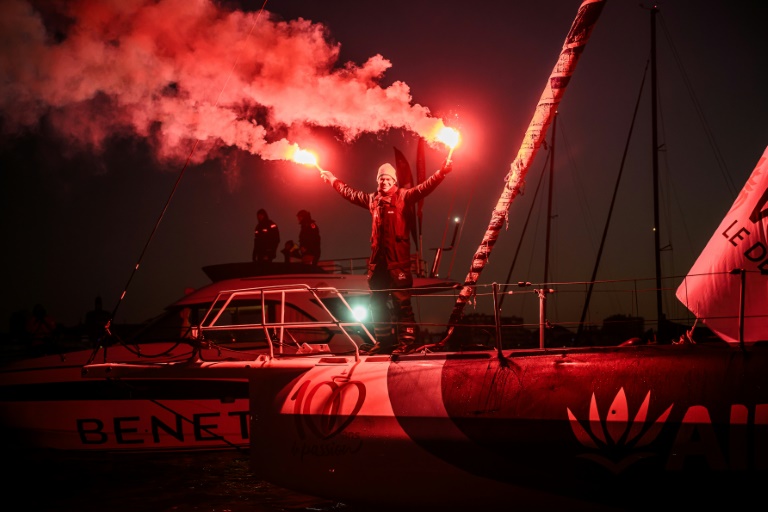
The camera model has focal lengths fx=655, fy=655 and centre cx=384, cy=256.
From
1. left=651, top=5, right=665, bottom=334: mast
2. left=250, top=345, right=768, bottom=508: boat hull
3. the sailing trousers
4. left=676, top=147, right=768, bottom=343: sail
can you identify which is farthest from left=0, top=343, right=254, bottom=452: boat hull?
left=651, top=5, right=665, bottom=334: mast

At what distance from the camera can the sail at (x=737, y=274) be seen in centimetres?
506

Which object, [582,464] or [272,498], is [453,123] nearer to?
[582,464]

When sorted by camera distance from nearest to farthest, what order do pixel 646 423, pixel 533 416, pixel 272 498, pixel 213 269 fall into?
pixel 646 423 < pixel 533 416 < pixel 272 498 < pixel 213 269

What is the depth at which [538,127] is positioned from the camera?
718 cm

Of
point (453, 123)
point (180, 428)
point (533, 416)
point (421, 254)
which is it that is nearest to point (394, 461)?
point (533, 416)

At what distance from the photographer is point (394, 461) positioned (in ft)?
18.1

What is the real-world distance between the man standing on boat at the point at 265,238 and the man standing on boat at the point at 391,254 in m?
5.03

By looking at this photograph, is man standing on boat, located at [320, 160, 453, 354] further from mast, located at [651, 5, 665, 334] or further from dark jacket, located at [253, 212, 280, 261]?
mast, located at [651, 5, 665, 334]

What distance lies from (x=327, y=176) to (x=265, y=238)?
450 cm

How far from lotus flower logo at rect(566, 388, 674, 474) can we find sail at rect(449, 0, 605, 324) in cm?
183

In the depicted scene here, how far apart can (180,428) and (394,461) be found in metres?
4.33

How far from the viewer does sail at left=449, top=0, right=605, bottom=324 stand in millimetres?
6633

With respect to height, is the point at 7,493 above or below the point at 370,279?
below

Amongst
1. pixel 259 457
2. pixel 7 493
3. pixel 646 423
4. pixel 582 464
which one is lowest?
pixel 7 493
